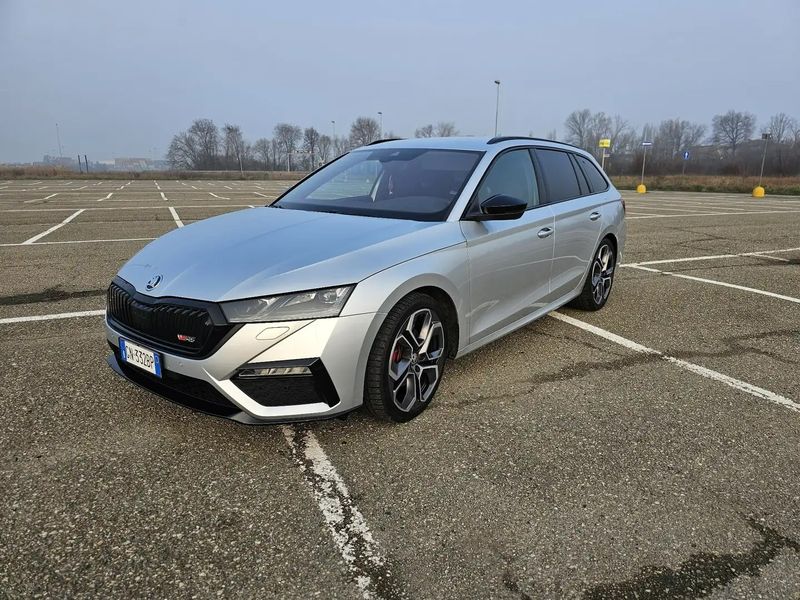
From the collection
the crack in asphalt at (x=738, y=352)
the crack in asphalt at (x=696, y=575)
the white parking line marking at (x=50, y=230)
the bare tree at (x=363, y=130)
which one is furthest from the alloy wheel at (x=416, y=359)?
the bare tree at (x=363, y=130)

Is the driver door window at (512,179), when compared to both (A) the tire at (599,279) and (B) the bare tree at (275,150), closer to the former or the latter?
(A) the tire at (599,279)

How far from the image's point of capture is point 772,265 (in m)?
8.22

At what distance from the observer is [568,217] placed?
458 centimetres

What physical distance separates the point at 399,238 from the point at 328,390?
92cm

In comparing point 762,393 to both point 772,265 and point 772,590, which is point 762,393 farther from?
point 772,265

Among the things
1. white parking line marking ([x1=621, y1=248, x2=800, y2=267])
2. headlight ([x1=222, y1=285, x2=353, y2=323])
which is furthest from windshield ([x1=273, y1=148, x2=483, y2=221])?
white parking line marking ([x1=621, y1=248, x2=800, y2=267])

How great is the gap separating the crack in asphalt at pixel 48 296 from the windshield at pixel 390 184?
2756 millimetres

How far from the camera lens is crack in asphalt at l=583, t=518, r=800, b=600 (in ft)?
6.53

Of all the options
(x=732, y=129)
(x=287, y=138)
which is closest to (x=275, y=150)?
(x=287, y=138)

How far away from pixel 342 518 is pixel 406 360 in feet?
3.13

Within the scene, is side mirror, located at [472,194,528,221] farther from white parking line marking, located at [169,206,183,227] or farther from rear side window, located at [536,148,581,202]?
white parking line marking, located at [169,206,183,227]

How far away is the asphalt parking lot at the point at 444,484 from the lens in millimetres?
2055

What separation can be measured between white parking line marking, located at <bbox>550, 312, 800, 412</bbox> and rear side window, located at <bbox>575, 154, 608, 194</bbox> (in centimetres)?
129

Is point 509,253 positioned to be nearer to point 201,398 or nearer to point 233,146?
point 201,398
